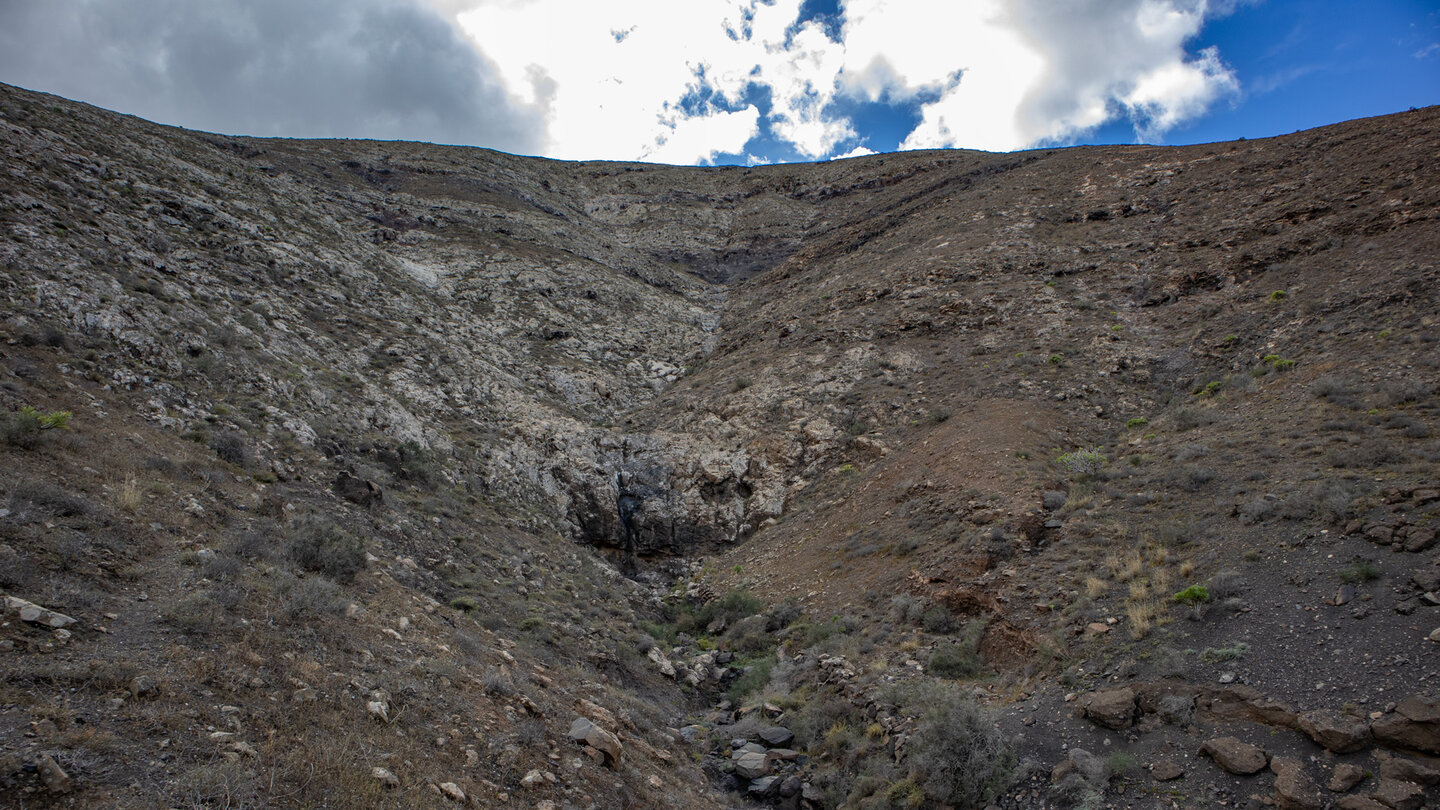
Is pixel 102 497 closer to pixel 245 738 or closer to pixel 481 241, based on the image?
pixel 245 738

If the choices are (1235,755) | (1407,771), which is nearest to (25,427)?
(1235,755)

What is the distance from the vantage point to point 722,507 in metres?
18.5

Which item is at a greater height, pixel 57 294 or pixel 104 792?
pixel 57 294

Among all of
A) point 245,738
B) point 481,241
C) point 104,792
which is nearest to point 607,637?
point 245,738

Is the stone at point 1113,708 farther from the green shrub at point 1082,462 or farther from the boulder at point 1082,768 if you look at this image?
the green shrub at point 1082,462

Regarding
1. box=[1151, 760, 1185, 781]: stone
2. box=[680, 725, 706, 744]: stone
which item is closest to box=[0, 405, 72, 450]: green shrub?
box=[680, 725, 706, 744]: stone

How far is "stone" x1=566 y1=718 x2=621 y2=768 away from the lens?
6.97 metres

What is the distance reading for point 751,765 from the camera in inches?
342

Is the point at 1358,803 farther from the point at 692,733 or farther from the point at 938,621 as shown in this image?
the point at 692,733

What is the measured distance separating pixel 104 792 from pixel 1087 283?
27023mm

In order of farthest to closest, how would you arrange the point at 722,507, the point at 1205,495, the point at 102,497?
the point at 722,507, the point at 1205,495, the point at 102,497

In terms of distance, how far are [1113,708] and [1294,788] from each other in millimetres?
1748

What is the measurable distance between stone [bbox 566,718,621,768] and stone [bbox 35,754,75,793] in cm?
443

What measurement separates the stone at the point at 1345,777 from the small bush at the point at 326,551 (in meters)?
11.0
